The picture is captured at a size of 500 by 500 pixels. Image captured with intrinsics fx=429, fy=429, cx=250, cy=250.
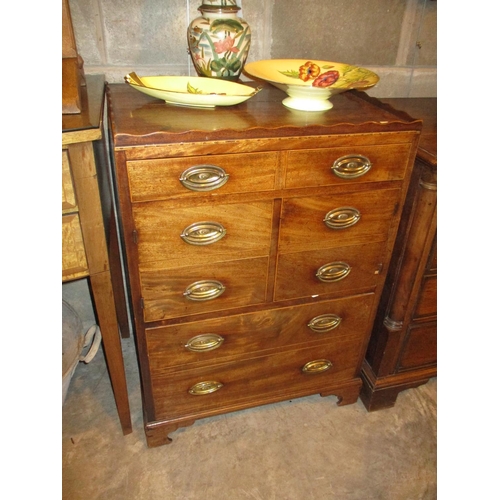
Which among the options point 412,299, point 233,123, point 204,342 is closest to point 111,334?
point 204,342

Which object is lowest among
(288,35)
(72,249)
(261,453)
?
(261,453)

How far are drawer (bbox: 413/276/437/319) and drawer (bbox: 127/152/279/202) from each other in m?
0.62

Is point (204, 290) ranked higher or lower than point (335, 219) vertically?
lower

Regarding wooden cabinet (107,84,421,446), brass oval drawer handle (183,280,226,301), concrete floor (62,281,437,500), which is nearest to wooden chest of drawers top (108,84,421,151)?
wooden cabinet (107,84,421,446)

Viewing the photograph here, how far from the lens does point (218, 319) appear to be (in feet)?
3.76

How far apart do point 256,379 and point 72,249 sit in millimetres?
683

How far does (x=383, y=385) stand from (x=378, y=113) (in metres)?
0.90

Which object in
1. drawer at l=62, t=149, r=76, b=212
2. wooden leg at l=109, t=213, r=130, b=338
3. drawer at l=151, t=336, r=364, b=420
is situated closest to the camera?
drawer at l=62, t=149, r=76, b=212

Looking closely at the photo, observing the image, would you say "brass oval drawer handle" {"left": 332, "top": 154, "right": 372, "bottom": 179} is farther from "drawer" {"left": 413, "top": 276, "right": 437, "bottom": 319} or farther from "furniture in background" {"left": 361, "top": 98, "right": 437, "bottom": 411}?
"drawer" {"left": 413, "top": 276, "right": 437, "bottom": 319}

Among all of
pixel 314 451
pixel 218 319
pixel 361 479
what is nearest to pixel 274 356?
pixel 218 319

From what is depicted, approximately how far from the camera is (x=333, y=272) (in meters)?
1.17

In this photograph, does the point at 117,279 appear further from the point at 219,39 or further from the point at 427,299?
the point at 427,299

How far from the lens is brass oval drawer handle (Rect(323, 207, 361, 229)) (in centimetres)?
106

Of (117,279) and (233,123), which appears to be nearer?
(233,123)
